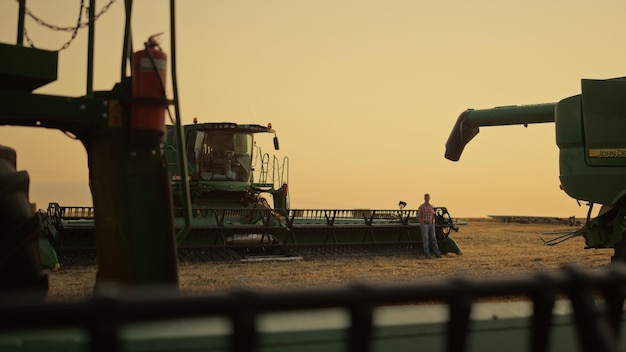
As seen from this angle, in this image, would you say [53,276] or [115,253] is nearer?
[115,253]

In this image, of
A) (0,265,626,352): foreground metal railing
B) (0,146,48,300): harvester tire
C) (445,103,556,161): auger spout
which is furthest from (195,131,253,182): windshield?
(0,265,626,352): foreground metal railing

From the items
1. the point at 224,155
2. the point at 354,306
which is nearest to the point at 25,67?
the point at 354,306

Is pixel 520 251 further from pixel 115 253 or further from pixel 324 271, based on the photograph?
pixel 115 253

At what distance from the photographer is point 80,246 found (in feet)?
54.3

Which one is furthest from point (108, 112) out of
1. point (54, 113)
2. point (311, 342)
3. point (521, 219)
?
point (521, 219)

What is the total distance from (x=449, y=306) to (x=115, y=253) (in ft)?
10.6

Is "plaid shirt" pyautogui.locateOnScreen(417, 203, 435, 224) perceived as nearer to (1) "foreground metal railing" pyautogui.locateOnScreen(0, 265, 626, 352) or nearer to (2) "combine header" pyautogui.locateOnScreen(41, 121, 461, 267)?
(2) "combine header" pyautogui.locateOnScreen(41, 121, 461, 267)

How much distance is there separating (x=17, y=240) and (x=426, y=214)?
55.7ft

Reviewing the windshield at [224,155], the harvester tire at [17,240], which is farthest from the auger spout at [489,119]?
the harvester tire at [17,240]

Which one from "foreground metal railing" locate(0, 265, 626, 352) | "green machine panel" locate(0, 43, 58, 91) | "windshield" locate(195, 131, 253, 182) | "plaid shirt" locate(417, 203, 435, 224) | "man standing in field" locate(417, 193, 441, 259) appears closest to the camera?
"foreground metal railing" locate(0, 265, 626, 352)

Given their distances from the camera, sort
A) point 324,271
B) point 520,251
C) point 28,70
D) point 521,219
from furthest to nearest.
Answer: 1. point 521,219
2. point 520,251
3. point 324,271
4. point 28,70

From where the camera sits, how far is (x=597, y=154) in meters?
14.1

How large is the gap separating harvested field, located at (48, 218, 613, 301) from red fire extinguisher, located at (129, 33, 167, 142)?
6.14 m

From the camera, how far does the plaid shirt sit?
20.9 meters
